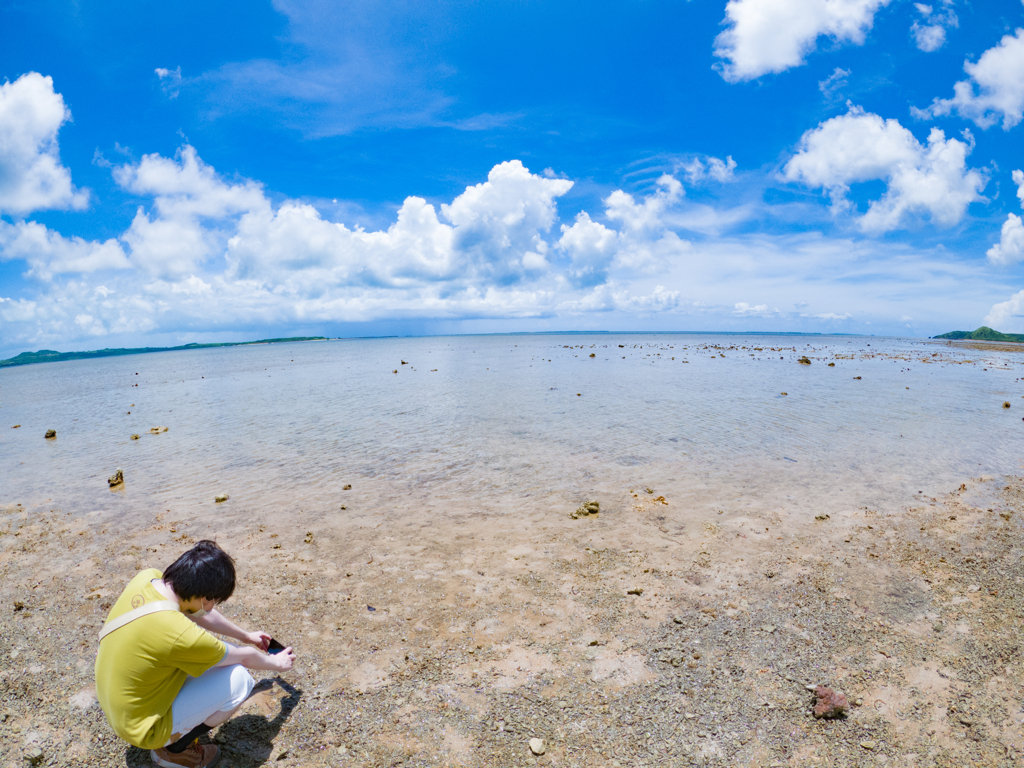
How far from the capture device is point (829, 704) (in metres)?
5.15

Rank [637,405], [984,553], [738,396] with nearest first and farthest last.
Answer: [984,553]
[637,405]
[738,396]

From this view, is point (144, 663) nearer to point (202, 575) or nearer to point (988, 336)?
point (202, 575)

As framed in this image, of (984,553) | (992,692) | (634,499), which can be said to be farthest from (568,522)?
(984,553)

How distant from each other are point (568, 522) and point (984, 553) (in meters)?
7.87

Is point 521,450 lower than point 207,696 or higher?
lower

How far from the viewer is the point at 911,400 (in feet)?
89.5

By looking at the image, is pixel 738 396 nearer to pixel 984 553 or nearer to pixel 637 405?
pixel 637 405

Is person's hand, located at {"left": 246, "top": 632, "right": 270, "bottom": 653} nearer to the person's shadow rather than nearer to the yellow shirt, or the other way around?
the person's shadow

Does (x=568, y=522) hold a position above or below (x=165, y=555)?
above

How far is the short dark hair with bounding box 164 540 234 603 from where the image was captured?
4.68 m

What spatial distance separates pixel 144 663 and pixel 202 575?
82 centimetres

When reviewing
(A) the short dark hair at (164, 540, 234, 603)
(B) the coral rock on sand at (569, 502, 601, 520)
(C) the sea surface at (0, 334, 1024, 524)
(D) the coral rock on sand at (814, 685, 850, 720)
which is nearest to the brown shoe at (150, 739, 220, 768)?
(A) the short dark hair at (164, 540, 234, 603)

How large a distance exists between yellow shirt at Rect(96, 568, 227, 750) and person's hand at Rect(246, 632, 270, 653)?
990mm

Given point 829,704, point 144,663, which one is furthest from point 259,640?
point 829,704
